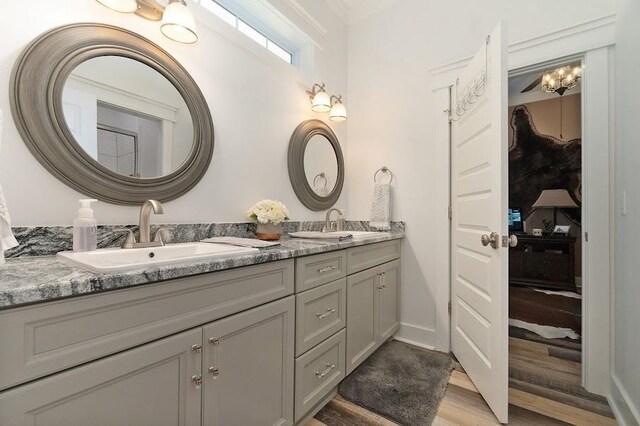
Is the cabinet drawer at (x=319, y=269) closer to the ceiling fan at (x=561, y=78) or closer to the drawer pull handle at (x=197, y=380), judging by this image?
the drawer pull handle at (x=197, y=380)

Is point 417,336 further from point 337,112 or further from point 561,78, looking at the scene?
point 561,78

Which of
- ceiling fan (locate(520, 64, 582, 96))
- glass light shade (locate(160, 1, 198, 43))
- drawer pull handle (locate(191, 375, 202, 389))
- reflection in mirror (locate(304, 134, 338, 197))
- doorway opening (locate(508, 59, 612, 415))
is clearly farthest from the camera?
doorway opening (locate(508, 59, 612, 415))

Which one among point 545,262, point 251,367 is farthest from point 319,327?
point 545,262

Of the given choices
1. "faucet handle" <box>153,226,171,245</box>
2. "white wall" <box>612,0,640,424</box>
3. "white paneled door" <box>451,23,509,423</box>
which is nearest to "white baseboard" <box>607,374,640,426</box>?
"white wall" <box>612,0,640,424</box>

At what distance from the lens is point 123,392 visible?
0.79 m

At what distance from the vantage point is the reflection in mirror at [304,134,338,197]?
92.8 inches

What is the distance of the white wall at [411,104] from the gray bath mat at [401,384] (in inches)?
10.5

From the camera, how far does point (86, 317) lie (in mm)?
722

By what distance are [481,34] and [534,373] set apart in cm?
234

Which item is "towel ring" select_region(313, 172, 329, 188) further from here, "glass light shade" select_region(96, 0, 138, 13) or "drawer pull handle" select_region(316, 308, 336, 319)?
"glass light shade" select_region(96, 0, 138, 13)

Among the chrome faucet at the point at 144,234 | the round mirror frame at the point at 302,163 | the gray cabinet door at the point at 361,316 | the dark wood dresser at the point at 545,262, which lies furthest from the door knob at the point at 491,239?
the dark wood dresser at the point at 545,262

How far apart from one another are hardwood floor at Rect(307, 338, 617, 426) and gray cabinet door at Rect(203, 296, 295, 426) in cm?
40

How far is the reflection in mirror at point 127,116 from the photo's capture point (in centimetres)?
118

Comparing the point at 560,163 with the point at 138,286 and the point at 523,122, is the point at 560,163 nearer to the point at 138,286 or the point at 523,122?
the point at 523,122
